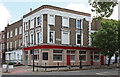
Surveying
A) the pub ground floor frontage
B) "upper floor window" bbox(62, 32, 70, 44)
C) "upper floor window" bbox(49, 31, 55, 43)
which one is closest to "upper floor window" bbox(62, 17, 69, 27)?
"upper floor window" bbox(62, 32, 70, 44)

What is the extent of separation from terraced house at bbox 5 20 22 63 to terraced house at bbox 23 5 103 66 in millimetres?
2973

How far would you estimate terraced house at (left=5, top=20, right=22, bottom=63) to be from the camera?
40.4 meters

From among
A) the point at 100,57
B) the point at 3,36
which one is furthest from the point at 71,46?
the point at 3,36

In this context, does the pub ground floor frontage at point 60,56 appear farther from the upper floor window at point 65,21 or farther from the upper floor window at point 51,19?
the upper floor window at point 65,21

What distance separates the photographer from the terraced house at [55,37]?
31.4 meters

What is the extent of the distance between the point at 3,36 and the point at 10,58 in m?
9.78

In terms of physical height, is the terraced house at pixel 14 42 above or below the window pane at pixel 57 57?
above

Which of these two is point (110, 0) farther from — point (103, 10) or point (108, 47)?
point (108, 47)

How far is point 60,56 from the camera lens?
32781 mm

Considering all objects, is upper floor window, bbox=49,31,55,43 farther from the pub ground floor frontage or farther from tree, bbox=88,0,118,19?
tree, bbox=88,0,118,19

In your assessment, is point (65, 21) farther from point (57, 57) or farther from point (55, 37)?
point (57, 57)

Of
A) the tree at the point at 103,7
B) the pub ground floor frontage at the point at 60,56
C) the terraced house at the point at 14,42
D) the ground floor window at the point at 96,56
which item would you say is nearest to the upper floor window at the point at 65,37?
the pub ground floor frontage at the point at 60,56

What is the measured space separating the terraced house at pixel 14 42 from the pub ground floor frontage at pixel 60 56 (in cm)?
361

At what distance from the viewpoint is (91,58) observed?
122 ft
